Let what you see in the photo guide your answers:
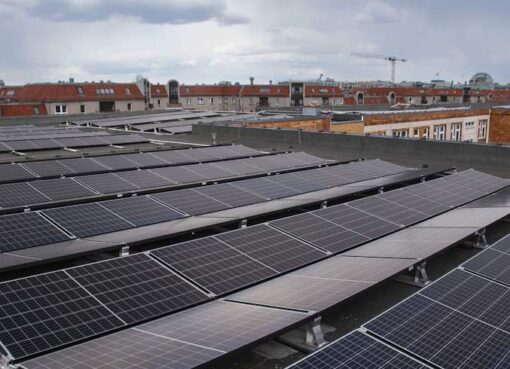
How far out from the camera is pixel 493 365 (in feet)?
20.7

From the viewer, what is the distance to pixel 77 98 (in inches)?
3610

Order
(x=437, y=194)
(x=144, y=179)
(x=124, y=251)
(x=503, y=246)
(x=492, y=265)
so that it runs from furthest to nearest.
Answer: (x=144, y=179) → (x=437, y=194) → (x=503, y=246) → (x=124, y=251) → (x=492, y=265)

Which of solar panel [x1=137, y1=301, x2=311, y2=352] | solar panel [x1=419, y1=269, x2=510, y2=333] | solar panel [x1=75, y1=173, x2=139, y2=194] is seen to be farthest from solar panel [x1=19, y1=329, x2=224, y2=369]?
solar panel [x1=75, y1=173, x2=139, y2=194]

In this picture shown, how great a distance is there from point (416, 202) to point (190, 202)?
6332 millimetres

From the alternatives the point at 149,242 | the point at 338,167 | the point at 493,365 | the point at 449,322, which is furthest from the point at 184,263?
the point at 338,167

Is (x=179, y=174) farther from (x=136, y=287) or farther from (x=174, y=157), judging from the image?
(x=136, y=287)

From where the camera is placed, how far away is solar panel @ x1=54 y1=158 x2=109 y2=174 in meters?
19.0

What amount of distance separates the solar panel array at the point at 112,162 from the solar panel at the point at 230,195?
495 centimetres

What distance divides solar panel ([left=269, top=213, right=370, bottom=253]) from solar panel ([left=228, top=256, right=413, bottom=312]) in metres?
0.93

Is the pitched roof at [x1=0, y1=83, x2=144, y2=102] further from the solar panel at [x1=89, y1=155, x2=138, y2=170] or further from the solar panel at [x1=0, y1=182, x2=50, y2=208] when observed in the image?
the solar panel at [x1=0, y1=182, x2=50, y2=208]

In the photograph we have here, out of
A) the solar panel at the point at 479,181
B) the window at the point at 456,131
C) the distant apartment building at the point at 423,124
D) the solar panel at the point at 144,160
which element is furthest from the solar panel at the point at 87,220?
the window at the point at 456,131

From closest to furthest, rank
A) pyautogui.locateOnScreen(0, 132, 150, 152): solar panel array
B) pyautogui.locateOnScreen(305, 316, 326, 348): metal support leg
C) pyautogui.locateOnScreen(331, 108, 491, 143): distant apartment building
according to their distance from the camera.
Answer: pyautogui.locateOnScreen(305, 316, 326, 348): metal support leg → pyautogui.locateOnScreen(0, 132, 150, 152): solar panel array → pyautogui.locateOnScreen(331, 108, 491, 143): distant apartment building

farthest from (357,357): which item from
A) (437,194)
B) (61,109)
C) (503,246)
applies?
(61,109)

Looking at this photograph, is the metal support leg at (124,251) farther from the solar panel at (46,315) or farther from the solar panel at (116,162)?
the solar panel at (116,162)
